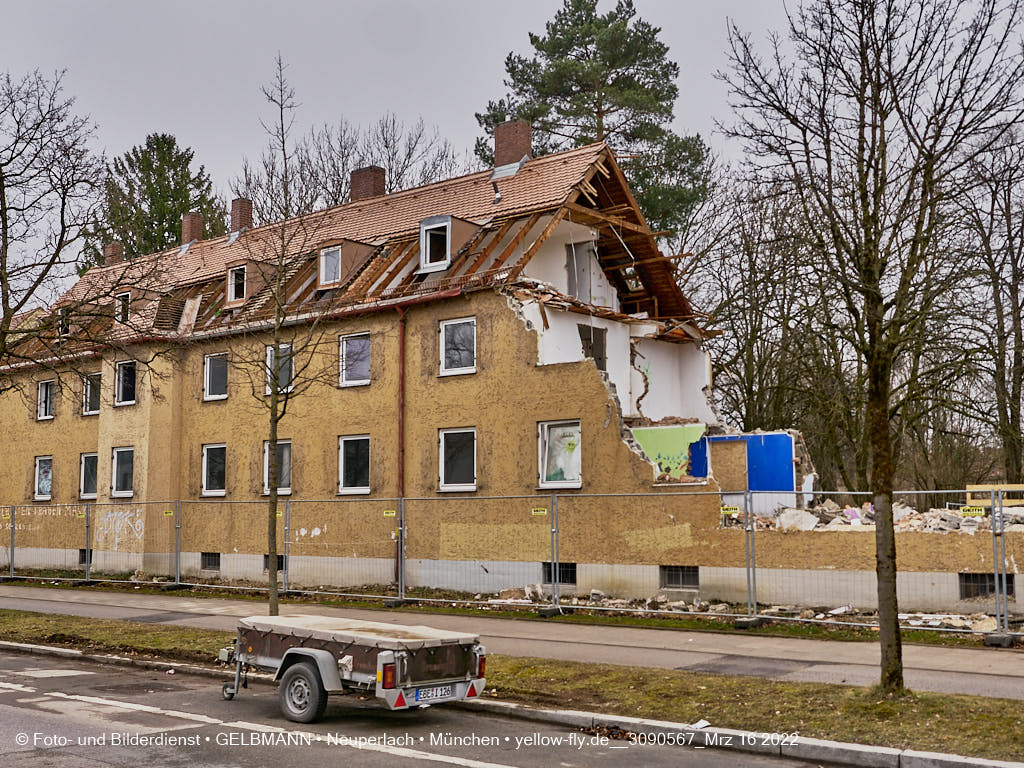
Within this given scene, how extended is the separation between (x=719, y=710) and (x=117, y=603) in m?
16.2

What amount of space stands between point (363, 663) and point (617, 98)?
27988mm

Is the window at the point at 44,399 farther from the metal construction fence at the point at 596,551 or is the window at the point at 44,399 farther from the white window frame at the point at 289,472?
the white window frame at the point at 289,472

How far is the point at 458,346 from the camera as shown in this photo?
23.0 m

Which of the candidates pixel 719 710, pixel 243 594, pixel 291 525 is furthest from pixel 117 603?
pixel 719 710

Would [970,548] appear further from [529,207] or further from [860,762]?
[529,207]

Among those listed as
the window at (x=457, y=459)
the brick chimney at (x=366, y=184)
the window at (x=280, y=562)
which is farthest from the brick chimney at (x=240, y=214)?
the window at (x=457, y=459)

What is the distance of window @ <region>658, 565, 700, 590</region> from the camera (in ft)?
61.0

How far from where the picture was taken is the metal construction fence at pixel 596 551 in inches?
620

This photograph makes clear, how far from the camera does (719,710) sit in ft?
32.2

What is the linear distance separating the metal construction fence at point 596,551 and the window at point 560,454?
25.6 inches

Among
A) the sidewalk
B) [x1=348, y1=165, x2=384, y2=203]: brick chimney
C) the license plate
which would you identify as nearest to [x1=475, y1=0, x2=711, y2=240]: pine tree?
[x1=348, y1=165, x2=384, y2=203]: brick chimney

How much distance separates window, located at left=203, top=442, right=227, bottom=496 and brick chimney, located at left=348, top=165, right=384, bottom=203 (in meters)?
9.09

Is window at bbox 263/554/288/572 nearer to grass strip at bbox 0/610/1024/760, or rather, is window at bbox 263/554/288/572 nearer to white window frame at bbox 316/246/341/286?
white window frame at bbox 316/246/341/286

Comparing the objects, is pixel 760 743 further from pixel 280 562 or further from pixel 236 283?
pixel 236 283
